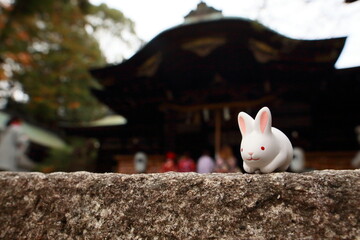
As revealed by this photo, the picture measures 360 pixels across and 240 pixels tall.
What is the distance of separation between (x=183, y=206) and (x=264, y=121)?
1.75ft

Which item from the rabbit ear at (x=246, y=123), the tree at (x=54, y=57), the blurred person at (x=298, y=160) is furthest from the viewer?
the tree at (x=54, y=57)

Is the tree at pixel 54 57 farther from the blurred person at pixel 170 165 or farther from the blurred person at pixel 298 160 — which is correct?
the blurred person at pixel 298 160

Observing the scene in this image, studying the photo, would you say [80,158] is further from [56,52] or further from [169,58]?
[169,58]

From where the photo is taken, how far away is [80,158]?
12.8 m

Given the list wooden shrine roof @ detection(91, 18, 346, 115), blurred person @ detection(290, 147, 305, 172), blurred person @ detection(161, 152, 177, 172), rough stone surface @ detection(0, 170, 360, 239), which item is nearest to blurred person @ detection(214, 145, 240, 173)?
blurred person @ detection(161, 152, 177, 172)

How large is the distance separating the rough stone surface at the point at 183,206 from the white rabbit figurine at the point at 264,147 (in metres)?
0.14

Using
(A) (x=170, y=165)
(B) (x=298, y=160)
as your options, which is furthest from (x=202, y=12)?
(B) (x=298, y=160)

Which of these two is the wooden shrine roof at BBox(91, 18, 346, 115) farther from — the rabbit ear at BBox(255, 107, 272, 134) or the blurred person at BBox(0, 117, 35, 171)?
the rabbit ear at BBox(255, 107, 272, 134)

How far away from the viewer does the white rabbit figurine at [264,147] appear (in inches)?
51.8

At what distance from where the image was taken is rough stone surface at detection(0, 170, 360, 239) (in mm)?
1054

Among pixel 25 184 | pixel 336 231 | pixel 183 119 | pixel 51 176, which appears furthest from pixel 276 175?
pixel 183 119

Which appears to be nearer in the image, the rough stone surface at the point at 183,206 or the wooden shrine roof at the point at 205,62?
the rough stone surface at the point at 183,206

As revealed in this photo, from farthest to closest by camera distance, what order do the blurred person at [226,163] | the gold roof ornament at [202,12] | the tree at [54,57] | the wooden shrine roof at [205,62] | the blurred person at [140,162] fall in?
the tree at [54,57] < the blurred person at [140,162] < the gold roof ornament at [202,12] < the wooden shrine roof at [205,62] < the blurred person at [226,163]

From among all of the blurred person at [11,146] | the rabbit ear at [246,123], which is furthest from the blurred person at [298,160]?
the blurred person at [11,146]
